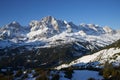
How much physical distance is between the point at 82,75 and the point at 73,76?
292 centimetres

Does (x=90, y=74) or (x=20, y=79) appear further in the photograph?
(x=90, y=74)

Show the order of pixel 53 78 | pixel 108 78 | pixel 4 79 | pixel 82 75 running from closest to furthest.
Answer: pixel 4 79 → pixel 53 78 → pixel 108 78 → pixel 82 75

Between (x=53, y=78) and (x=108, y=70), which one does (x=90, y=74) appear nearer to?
(x=108, y=70)

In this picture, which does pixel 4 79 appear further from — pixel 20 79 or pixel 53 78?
pixel 53 78

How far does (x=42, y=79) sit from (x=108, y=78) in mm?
14335

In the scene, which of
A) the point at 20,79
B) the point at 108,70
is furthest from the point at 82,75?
the point at 20,79

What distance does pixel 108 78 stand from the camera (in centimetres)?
4838

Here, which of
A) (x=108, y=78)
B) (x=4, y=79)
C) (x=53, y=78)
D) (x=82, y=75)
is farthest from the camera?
(x=82, y=75)

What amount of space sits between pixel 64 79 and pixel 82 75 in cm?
724

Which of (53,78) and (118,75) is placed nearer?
(53,78)

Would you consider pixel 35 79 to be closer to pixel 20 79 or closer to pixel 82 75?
pixel 20 79

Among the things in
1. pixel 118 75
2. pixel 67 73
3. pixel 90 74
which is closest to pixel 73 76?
pixel 67 73

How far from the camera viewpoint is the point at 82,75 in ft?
172

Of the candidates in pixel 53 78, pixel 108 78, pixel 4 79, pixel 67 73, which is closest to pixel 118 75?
pixel 108 78
